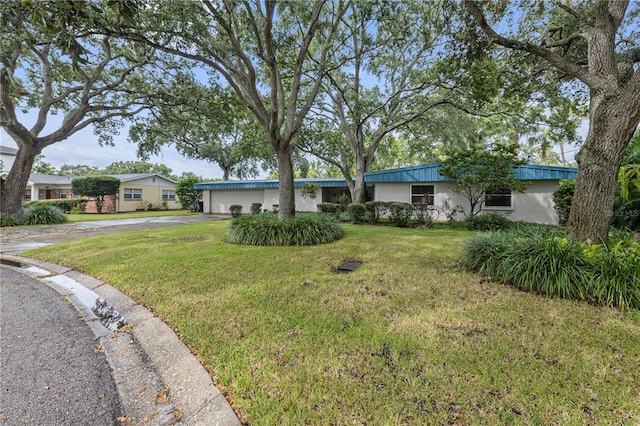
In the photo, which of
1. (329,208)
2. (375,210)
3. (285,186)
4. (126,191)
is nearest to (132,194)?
(126,191)

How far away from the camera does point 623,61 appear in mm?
4867

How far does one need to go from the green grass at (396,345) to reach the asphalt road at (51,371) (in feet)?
2.22

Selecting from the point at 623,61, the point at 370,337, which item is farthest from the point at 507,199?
the point at 370,337

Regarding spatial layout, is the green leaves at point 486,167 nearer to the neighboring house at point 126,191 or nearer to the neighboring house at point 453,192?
the neighboring house at point 453,192

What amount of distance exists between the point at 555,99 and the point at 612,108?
697 centimetres

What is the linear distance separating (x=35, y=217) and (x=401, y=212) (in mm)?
16951

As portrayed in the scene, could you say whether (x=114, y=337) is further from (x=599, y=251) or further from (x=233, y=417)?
(x=599, y=251)

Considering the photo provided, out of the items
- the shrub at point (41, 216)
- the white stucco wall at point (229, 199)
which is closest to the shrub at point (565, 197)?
the white stucco wall at point (229, 199)

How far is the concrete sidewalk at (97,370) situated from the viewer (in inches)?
71.1

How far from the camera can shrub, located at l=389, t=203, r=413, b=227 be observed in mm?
11312

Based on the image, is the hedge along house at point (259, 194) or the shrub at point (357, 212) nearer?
the shrub at point (357, 212)

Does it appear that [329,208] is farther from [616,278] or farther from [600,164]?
[616,278]

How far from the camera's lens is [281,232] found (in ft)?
23.8

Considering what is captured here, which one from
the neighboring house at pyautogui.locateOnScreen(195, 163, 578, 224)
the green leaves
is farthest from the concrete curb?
the neighboring house at pyautogui.locateOnScreen(195, 163, 578, 224)
